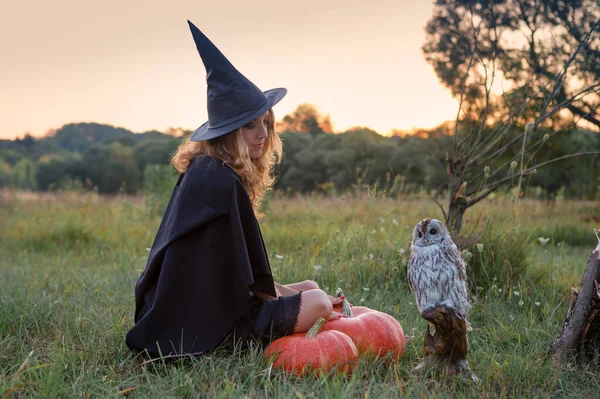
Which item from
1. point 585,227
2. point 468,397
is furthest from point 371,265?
point 585,227

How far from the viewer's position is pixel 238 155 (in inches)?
129

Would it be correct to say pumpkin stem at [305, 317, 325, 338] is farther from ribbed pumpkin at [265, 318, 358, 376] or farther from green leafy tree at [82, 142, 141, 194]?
green leafy tree at [82, 142, 141, 194]

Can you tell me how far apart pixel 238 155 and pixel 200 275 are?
772 mm

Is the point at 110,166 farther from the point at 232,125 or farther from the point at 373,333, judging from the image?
the point at 373,333

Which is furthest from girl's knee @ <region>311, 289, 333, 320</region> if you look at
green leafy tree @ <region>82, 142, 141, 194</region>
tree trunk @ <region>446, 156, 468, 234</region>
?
green leafy tree @ <region>82, 142, 141, 194</region>

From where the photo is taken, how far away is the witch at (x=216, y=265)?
9.89 ft

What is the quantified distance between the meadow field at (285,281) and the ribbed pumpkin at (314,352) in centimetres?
7

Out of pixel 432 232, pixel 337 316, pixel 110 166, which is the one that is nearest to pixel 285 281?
pixel 337 316

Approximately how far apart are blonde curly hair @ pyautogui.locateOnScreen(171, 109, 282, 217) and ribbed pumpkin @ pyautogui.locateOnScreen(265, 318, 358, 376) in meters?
1.00

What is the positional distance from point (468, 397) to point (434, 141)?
22.1m

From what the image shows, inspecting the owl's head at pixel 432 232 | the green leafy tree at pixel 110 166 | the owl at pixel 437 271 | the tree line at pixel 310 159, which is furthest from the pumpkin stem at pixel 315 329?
the green leafy tree at pixel 110 166

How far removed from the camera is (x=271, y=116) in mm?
3561

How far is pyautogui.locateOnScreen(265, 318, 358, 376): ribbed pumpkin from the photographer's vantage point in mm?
2834

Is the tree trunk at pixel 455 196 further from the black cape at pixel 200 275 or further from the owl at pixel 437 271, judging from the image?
the black cape at pixel 200 275
